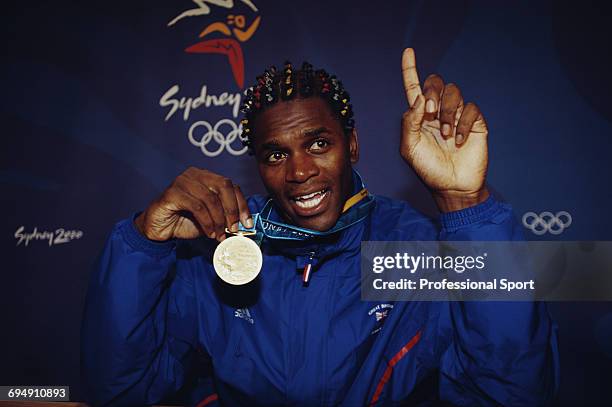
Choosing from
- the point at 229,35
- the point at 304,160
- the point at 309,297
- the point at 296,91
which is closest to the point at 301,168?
the point at 304,160

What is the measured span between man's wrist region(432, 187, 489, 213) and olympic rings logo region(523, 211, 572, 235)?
108 centimetres

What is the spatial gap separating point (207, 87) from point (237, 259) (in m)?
1.25

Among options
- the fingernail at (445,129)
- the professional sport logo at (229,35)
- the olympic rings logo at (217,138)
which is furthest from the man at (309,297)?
the professional sport logo at (229,35)

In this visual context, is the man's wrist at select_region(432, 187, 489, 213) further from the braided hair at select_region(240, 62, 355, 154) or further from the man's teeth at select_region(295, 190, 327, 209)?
the braided hair at select_region(240, 62, 355, 154)

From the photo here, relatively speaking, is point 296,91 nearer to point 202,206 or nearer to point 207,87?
point 202,206

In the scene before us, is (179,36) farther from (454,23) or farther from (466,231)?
(466,231)

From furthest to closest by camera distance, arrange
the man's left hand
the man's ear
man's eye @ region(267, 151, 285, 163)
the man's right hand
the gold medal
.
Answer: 1. the man's ear
2. man's eye @ region(267, 151, 285, 163)
3. the gold medal
4. the man's right hand
5. the man's left hand

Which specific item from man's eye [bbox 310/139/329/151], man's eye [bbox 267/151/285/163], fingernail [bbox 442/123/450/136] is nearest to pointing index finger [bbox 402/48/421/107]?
fingernail [bbox 442/123/450/136]

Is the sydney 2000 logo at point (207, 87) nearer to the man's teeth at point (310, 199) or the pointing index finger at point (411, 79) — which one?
the man's teeth at point (310, 199)

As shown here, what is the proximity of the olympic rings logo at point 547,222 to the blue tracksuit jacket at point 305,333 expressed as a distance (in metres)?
0.81

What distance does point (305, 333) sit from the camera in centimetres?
134

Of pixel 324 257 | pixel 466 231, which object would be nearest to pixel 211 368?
pixel 324 257

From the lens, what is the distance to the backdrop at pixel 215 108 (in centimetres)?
202

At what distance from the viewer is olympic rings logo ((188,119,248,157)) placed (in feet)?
7.39
